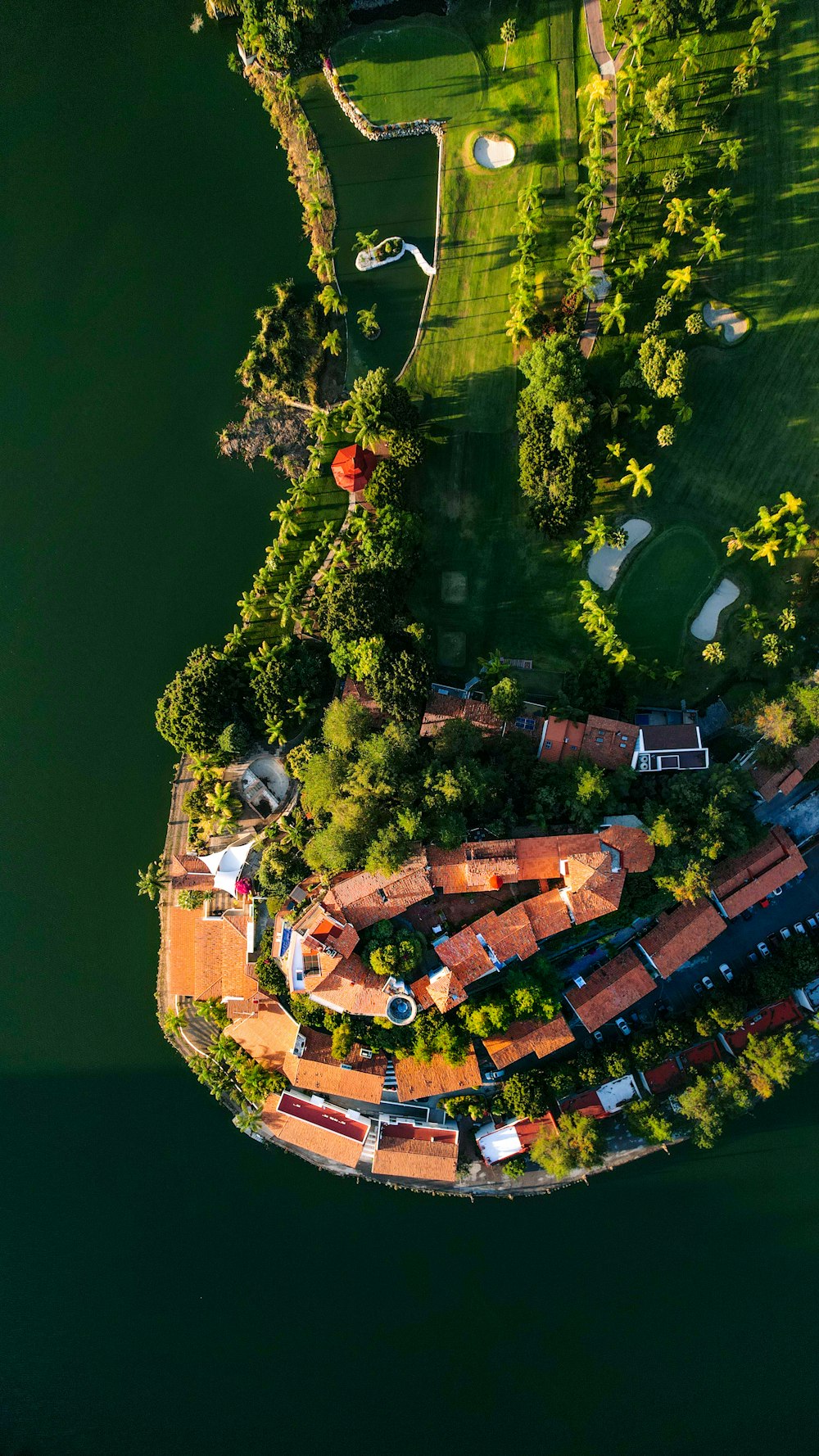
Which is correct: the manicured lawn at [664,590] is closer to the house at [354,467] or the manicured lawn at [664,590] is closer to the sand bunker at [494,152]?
the house at [354,467]

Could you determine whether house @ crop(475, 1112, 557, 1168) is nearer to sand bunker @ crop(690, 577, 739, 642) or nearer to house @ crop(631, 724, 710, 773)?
house @ crop(631, 724, 710, 773)

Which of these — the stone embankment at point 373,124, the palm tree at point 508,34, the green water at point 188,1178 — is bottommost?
the green water at point 188,1178

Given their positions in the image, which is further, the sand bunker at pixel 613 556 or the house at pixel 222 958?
the sand bunker at pixel 613 556

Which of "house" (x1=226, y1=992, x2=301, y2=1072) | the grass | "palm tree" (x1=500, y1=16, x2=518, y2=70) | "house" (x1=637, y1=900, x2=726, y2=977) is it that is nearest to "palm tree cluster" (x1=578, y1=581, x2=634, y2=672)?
the grass

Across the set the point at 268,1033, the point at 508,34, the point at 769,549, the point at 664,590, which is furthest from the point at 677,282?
the point at 268,1033

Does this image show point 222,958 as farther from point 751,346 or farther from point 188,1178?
point 751,346

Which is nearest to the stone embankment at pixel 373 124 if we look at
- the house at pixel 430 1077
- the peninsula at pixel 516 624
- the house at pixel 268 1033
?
the peninsula at pixel 516 624
